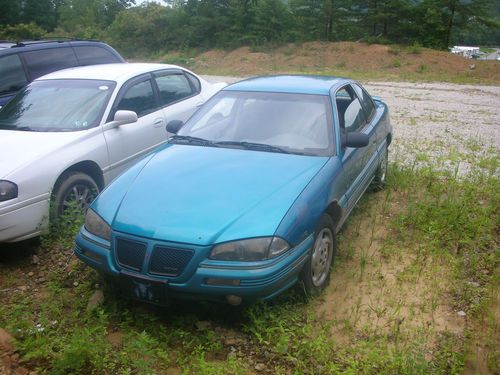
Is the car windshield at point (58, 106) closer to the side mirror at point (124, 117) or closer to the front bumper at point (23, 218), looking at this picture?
the side mirror at point (124, 117)

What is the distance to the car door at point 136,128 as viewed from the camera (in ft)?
17.5

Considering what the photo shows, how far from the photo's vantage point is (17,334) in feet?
10.9

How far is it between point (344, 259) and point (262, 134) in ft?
4.54

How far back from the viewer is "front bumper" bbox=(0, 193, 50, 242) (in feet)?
13.5

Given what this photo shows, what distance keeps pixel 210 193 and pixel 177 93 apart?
133 inches

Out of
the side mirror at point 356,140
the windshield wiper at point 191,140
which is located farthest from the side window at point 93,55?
the side mirror at point 356,140

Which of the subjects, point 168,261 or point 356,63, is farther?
point 356,63

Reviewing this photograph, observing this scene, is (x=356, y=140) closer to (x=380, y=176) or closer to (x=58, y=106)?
(x=380, y=176)

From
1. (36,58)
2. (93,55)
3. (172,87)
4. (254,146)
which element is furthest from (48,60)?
(254,146)

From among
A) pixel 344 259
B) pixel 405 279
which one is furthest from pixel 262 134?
pixel 405 279

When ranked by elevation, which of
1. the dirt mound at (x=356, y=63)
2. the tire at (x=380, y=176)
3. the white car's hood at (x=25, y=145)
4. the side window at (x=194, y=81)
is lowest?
the dirt mound at (x=356, y=63)

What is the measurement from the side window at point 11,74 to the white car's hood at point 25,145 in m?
2.04

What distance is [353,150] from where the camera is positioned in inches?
181

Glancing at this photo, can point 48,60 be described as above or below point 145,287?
above
